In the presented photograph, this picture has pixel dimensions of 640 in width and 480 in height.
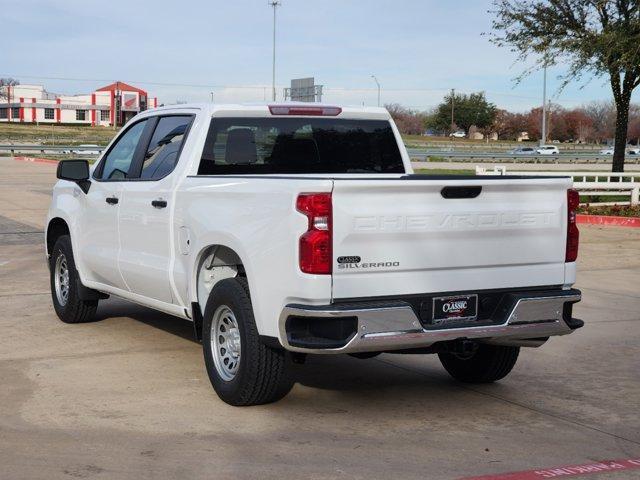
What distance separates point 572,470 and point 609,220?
15.2 meters

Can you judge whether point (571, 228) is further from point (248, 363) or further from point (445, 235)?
point (248, 363)

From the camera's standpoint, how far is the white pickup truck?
5.61 meters

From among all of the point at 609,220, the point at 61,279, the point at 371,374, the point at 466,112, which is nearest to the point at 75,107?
the point at 466,112

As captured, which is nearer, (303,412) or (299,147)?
(303,412)

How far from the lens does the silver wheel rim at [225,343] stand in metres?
6.41

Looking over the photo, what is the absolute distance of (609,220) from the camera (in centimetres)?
1975

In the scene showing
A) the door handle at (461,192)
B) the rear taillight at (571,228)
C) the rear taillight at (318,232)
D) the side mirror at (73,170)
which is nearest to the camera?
the rear taillight at (318,232)

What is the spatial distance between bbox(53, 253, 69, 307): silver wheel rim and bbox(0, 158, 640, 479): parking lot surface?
26 cm

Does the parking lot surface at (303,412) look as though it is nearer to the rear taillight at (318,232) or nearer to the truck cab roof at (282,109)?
the rear taillight at (318,232)

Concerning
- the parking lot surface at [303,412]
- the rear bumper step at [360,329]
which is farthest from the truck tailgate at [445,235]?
the parking lot surface at [303,412]

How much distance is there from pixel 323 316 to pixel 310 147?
241cm

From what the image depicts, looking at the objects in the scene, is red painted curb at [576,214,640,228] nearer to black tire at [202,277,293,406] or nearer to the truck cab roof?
the truck cab roof

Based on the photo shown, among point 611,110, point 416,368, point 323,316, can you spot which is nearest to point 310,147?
point 416,368

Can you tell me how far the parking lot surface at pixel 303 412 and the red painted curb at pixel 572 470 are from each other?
7cm
